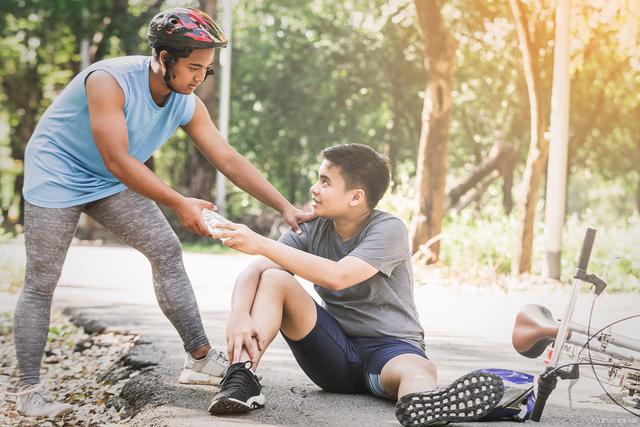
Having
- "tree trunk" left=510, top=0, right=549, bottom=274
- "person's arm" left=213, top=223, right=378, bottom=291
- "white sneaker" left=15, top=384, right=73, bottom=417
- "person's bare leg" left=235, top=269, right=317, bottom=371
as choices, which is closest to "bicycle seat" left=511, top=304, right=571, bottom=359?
"person's arm" left=213, top=223, right=378, bottom=291

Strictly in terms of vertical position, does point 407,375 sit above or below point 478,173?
below

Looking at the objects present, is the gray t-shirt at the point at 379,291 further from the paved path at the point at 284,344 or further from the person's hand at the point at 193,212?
the person's hand at the point at 193,212

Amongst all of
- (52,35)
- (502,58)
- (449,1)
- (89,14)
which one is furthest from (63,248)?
(52,35)

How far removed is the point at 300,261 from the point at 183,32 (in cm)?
→ 113

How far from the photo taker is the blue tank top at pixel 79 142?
167 inches

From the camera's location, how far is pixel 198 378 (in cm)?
454

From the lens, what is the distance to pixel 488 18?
15.9m

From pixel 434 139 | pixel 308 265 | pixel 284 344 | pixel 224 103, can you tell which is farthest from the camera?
pixel 224 103

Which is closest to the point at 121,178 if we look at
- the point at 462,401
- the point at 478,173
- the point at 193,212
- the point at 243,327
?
the point at 193,212

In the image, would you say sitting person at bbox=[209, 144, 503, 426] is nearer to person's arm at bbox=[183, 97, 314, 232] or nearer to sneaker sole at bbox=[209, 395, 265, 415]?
sneaker sole at bbox=[209, 395, 265, 415]

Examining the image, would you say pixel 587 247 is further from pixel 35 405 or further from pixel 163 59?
pixel 35 405

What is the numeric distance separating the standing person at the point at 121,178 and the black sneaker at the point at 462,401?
1219 mm

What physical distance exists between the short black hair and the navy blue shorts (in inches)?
22.7

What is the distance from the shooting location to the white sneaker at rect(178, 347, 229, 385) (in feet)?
14.8
